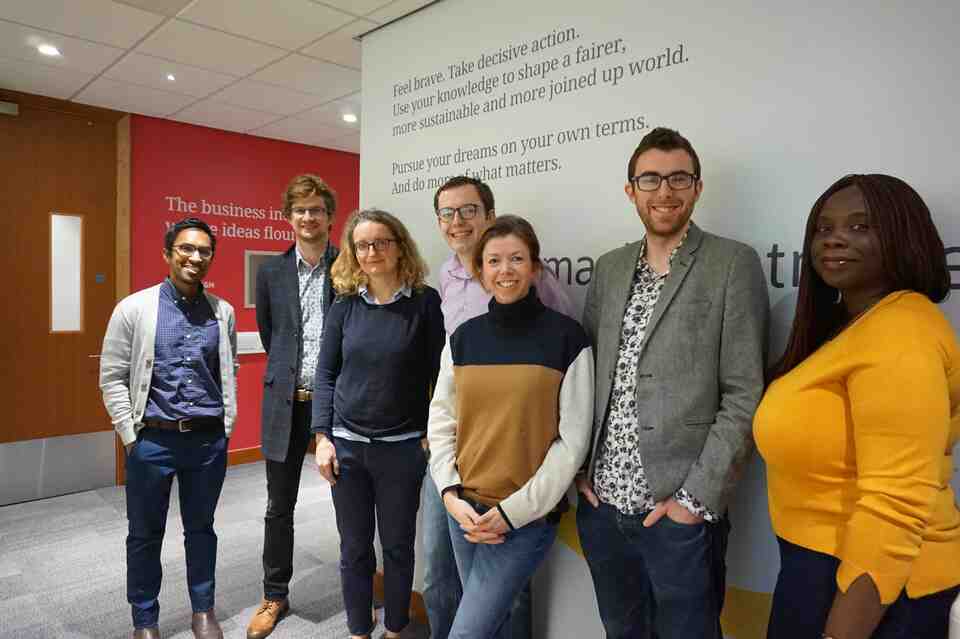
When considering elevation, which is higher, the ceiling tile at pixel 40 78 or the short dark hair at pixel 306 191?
the ceiling tile at pixel 40 78

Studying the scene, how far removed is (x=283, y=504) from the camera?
9.36 feet

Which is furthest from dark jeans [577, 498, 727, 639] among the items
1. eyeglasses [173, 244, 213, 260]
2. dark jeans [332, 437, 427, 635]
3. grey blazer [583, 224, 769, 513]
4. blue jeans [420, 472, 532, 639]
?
eyeglasses [173, 244, 213, 260]

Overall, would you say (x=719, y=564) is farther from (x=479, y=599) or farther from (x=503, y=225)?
(x=503, y=225)

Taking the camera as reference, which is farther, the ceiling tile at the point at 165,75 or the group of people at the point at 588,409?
the ceiling tile at the point at 165,75

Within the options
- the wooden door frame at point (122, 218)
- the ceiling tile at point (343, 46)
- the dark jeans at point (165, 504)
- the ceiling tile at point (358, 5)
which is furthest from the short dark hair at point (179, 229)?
the wooden door frame at point (122, 218)

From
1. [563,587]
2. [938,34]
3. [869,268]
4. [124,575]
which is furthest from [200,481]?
[938,34]

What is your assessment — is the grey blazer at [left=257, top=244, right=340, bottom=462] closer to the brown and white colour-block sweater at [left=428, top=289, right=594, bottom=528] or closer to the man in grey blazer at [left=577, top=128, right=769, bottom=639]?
the brown and white colour-block sweater at [left=428, top=289, right=594, bottom=528]

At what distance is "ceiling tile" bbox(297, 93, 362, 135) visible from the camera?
444cm

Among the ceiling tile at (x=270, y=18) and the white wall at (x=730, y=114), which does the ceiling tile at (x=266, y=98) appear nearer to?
the ceiling tile at (x=270, y=18)

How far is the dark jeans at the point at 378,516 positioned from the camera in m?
2.27

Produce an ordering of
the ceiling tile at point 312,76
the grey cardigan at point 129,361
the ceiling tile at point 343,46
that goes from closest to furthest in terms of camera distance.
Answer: the grey cardigan at point 129,361
the ceiling tile at point 343,46
the ceiling tile at point 312,76

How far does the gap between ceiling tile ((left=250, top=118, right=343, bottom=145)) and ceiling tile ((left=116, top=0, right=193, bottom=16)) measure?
1960 millimetres

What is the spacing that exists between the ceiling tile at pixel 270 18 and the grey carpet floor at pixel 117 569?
9.45 ft

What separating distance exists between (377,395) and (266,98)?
3.05 m
